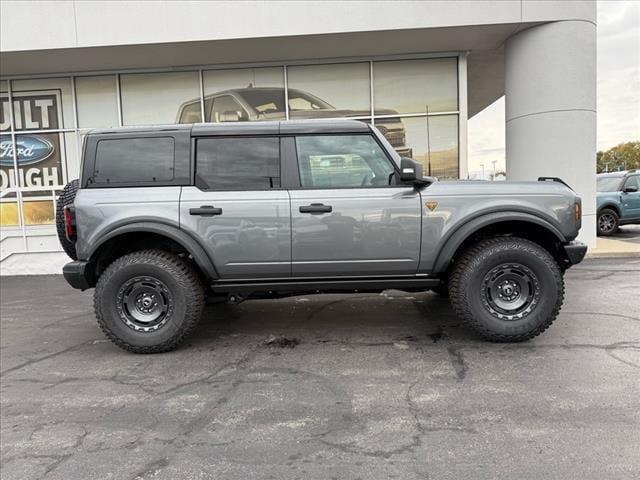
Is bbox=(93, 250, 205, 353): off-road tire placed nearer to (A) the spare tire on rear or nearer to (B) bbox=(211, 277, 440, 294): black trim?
(B) bbox=(211, 277, 440, 294): black trim

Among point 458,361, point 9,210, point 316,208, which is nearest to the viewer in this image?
point 458,361

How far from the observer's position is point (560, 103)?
10055 millimetres

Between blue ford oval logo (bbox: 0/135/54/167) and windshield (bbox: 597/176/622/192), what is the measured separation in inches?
571

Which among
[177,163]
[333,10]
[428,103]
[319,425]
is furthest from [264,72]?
[319,425]

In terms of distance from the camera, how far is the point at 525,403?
3.47m

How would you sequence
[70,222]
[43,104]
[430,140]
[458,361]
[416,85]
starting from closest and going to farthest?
1. [458,361]
2. [70,222]
3. [416,85]
4. [430,140]
5. [43,104]

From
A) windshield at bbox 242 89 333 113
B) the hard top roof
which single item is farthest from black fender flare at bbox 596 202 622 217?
the hard top roof

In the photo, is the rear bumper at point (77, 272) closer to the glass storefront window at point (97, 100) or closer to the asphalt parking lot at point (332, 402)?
the asphalt parking lot at point (332, 402)

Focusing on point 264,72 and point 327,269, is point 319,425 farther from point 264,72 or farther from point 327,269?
point 264,72

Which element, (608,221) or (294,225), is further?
(608,221)

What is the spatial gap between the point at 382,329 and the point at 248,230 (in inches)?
72.1

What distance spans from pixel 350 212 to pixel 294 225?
20.6 inches

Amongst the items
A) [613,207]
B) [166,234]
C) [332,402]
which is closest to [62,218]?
[166,234]

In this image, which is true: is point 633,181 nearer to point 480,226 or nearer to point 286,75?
point 286,75
